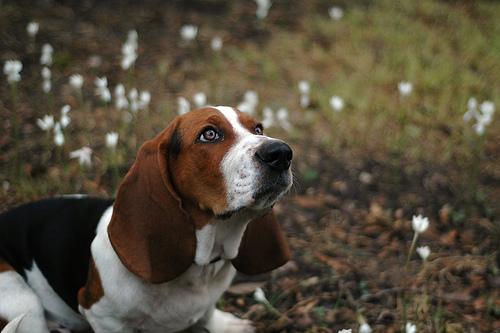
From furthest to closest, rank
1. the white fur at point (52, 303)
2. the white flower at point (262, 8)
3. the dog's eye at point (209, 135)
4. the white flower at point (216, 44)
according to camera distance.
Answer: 1. the white flower at point (262, 8)
2. the white flower at point (216, 44)
3. the white fur at point (52, 303)
4. the dog's eye at point (209, 135)

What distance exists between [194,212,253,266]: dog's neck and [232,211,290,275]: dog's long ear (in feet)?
0.53

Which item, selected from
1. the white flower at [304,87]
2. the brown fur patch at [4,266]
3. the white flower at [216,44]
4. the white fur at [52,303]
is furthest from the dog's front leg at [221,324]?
the white flower at [216,44]

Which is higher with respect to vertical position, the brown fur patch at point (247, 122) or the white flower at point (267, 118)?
the brown fur patch at point (247, 122)

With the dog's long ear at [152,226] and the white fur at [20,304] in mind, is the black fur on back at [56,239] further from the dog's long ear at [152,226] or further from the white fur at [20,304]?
the dog's long ear at [152,226]

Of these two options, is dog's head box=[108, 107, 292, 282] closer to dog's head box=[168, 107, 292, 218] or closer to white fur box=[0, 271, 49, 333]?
dog's head box=[168, 107, 292, 218]

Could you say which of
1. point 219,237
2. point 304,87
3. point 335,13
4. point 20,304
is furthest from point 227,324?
point 335,13

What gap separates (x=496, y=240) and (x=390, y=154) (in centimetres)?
140

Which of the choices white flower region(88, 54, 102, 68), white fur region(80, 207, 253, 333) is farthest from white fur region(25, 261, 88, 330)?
white flower region(88, 54, 102, 68)

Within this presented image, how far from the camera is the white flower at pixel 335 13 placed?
25.5 feet

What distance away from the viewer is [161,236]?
9.09 feet

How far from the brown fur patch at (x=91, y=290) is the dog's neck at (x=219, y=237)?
507mm

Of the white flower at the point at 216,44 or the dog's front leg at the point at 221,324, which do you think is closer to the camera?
the dog's front leg at the point at 221,324

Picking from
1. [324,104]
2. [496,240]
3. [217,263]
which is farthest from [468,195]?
[217,263]

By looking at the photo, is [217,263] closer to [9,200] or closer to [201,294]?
[201,294]
